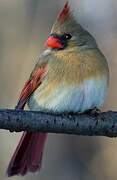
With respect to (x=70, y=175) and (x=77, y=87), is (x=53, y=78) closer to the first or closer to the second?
(x=77, y=87)

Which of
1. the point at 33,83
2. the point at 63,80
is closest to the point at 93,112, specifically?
the point at 63,80

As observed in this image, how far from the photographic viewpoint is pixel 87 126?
343cm

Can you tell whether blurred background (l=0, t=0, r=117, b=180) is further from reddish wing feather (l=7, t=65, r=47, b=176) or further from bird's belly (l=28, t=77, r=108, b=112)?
bird's belly (l=28, t=77, r=108, b=112)

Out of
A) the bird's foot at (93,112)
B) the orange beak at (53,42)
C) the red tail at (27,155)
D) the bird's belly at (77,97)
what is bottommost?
the red tail at (27,155)

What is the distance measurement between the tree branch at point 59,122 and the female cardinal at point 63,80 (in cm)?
16

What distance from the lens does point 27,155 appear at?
13.1 feet

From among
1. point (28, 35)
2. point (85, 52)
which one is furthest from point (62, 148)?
point (85, 52)

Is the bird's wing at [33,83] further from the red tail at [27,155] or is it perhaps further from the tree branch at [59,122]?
the tree branch at [59,122]

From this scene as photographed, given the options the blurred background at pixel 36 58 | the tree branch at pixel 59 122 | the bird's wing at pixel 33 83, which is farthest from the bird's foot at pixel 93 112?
the blurred background at pixel 36 58

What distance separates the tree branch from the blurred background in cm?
201

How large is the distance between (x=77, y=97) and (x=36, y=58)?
94.4 inches

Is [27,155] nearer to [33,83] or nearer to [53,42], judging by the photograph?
[33,83]

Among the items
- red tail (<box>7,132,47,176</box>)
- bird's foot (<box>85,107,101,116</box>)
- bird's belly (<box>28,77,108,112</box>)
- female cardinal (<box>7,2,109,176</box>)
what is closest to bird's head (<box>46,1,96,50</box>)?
female cardinal (<box>7,2,109,176</box>)

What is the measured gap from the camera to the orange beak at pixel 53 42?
3.75 meters
